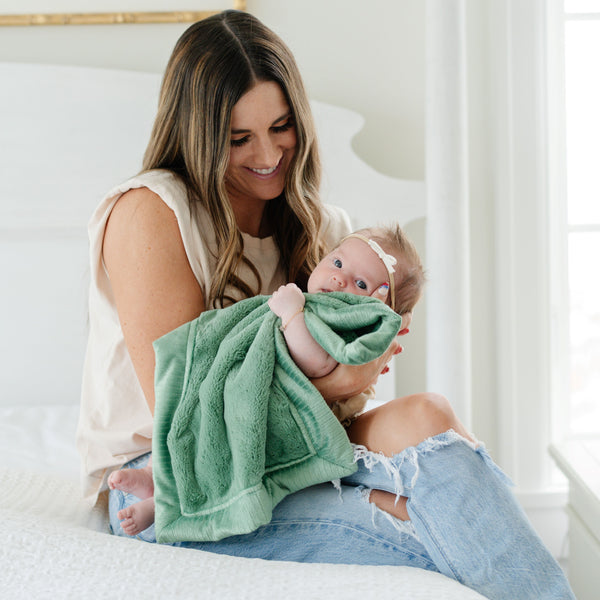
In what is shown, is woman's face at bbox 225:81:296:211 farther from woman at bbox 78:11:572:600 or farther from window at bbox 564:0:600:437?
window at bbox 564:0:600:437

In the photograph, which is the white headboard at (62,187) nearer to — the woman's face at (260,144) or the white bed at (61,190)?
the white bed at (61,190)

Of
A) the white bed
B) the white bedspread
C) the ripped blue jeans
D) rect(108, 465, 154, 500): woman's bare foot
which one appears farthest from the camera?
the white bed

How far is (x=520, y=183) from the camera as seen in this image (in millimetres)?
2188

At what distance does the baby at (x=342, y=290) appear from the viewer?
103cm

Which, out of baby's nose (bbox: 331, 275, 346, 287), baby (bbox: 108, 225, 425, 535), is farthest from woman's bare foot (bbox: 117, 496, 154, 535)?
baby's nose (bbox: 331, 275, 346, 287)

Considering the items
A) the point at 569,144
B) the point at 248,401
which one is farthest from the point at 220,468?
the point at 569,144

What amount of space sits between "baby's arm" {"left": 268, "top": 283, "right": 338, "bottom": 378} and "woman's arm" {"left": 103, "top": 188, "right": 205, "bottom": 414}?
0.24 m

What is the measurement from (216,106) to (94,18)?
3.37 ft

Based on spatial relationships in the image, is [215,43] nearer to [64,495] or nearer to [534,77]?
[64,495]

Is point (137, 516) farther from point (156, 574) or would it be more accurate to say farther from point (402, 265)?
point (402, 265)

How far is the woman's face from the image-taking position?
4.33ft

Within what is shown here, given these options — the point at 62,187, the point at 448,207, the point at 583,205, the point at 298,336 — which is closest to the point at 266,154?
the point at 298,336

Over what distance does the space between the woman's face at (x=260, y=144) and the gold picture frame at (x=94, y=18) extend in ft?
2.83

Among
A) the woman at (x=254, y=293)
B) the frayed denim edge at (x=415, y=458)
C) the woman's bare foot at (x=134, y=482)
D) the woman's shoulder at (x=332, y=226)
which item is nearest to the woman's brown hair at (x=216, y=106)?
the woman at (x=254, y=293)
